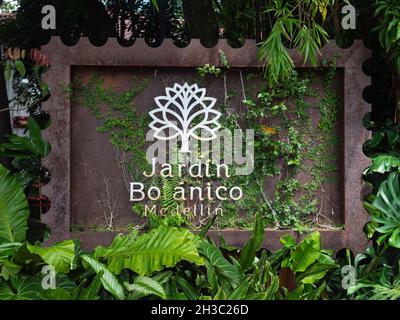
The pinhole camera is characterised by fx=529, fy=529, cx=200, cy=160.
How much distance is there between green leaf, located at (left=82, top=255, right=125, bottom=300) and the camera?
321cm

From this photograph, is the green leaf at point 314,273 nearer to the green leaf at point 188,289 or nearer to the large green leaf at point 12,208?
the green leaf at point 188,289

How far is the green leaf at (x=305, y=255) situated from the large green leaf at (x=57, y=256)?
1479 millimetres

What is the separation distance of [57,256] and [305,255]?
63.9 inches

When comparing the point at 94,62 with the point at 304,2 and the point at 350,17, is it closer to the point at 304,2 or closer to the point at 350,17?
the point at 304,2

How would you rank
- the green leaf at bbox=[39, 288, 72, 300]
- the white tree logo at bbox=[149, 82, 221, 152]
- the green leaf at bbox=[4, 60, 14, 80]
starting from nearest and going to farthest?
the green leaf at bbox=[39, 288, 72, 300], the white tree logo at bbox=[149, 82, 221, 152], the green leaf at bbox=[4, 60, 14, 80]

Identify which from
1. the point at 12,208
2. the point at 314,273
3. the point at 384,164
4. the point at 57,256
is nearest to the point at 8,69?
the point at 12,208

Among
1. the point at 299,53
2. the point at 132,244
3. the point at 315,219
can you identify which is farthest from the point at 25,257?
the point at 299,53

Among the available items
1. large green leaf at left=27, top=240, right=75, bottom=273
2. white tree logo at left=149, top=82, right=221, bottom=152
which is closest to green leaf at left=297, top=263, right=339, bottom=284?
white tree logo at left=149, top=82, right=221, bottom=152

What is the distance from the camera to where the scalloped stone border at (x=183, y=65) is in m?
3.75

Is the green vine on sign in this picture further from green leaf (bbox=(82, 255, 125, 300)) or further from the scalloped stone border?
green leaf (bbox=(82, 255, 125, 300))

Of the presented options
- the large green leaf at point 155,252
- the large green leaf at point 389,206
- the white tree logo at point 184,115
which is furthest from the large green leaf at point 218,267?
the large green leaf at point 389,206

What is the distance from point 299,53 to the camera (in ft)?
12.4

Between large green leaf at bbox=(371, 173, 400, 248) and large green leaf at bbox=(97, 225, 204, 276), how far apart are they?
1.27 meters

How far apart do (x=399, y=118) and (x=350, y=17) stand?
0.86m
